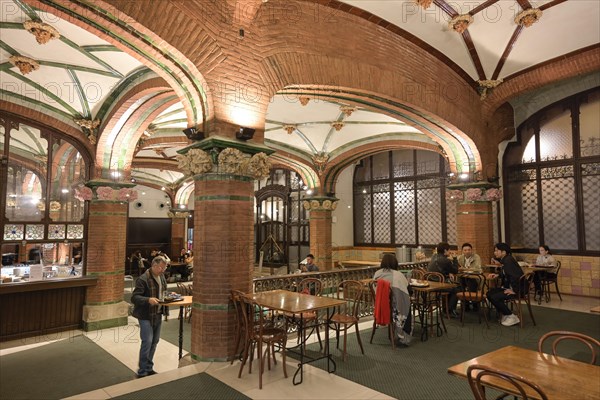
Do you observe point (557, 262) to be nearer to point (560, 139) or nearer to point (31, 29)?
point (560, 139)

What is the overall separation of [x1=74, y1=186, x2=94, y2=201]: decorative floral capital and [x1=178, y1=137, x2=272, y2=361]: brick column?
3802 millimetres

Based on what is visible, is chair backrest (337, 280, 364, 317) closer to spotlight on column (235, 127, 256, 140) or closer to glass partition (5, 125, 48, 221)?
spotlight on column (235, 127, 256, 140)

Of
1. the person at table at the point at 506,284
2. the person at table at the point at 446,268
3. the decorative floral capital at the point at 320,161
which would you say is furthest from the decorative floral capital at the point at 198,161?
the decorative floral capital at the point at 320,161

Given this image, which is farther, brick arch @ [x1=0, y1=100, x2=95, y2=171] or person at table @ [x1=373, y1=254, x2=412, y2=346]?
brick arch @ [x1=0, y1=100, x2=95, y2=171]

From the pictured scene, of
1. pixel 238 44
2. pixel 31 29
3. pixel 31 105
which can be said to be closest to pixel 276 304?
pixel 238 44

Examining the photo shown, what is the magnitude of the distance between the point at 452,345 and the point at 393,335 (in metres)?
0.90

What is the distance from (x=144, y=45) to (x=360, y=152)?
834 cm

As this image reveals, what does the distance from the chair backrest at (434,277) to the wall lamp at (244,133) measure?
13.7 ft

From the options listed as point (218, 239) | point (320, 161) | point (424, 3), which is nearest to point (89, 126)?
point (218, 239)

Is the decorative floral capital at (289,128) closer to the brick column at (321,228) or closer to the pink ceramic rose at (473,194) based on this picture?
the brick column at (321,228)

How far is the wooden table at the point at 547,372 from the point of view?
2258 mm

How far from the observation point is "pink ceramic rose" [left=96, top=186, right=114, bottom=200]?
763 cm

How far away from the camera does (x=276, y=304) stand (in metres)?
4.43

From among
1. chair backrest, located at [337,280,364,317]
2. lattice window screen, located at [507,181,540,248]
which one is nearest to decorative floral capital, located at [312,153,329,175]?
chair backrest, located at [337,280,364,317]
